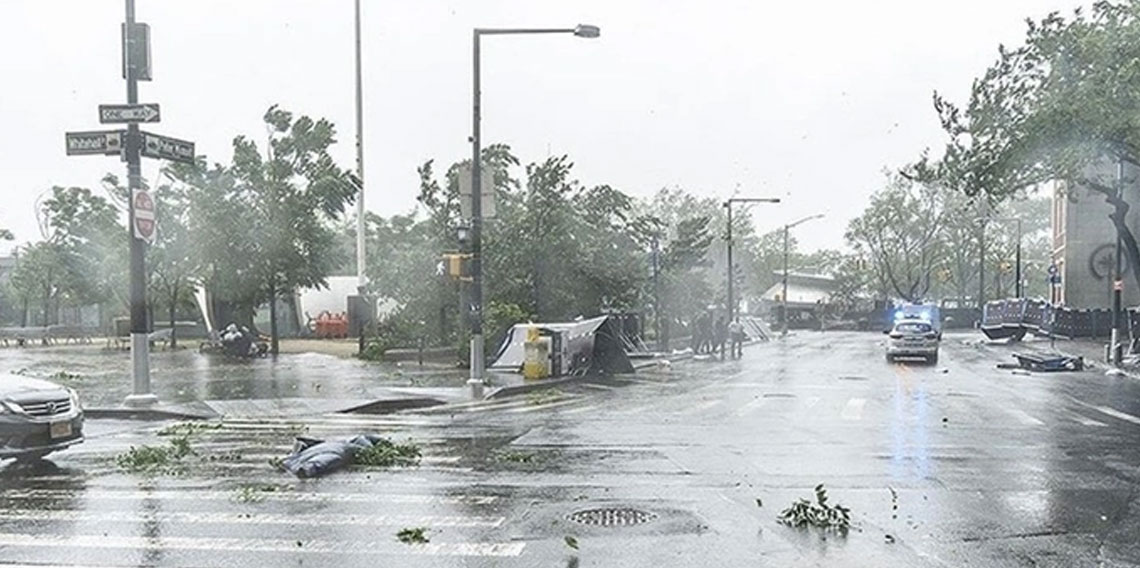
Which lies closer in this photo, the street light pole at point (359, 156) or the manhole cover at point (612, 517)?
the manhole cover at point (612, 517)

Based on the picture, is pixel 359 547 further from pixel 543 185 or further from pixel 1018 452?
pixel 543 185

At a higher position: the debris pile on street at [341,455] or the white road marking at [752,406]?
the debris pile on street at [341,455]

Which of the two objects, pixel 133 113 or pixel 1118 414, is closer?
pixel 133 113

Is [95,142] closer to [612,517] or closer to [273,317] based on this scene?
[612,517]

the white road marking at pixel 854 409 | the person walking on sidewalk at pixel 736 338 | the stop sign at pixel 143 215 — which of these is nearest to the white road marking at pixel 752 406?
the white road marking at pixel 854 409

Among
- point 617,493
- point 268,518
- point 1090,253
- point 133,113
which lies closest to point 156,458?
A: point 268,518

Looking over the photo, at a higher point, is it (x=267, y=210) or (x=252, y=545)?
(x=267, y=210)

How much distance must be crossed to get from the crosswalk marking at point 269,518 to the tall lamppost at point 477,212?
38.1 ft

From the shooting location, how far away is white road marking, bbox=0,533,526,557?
7.50 meters

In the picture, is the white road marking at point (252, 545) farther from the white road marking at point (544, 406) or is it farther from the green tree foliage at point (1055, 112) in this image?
the green tree foliage at point (1055, 112)

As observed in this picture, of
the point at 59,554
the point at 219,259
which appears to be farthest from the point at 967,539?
the point at 219,259

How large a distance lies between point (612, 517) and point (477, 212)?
13166mm

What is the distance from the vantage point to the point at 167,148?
17.8 meters

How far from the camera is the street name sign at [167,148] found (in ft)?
57.4
